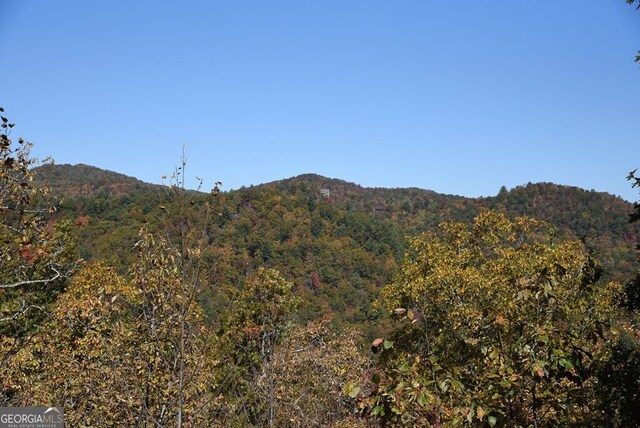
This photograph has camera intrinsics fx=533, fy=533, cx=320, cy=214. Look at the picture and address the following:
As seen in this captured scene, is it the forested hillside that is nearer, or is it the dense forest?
the dense forest

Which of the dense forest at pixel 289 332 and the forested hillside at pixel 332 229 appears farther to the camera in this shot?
the forested hillside at pixel 332 229

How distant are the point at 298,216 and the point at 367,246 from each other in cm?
1603

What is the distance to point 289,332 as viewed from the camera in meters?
18.9

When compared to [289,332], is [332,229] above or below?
above

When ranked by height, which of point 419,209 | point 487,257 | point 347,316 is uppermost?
point 419,209

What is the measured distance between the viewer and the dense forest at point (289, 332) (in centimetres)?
358

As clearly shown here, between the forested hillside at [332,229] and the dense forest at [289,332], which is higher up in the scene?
the forested hillside at [332,229]

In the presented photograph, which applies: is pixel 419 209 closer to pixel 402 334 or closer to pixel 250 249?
pixel 250 249

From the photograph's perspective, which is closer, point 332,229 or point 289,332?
point 289,332

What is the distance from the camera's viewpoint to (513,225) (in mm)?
18656

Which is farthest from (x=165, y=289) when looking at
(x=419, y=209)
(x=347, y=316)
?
(x=419, y=209)

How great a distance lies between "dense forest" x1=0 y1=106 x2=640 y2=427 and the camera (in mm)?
3582

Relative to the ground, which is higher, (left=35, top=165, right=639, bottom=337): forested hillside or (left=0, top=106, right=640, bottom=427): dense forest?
(left=35, top=165, right=639, bottom=337): forested hillside

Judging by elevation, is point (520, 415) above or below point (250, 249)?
below
